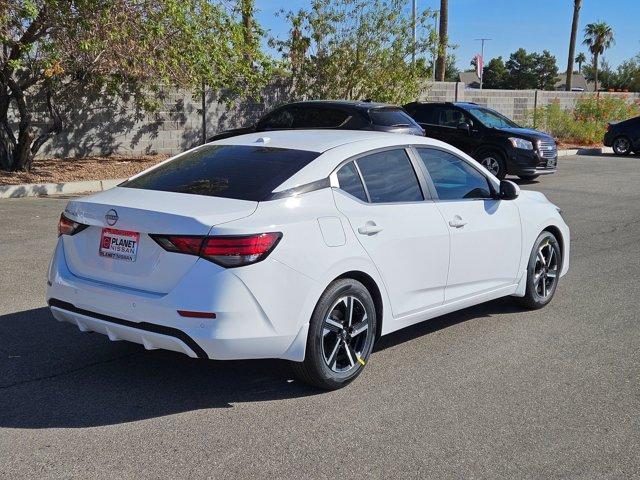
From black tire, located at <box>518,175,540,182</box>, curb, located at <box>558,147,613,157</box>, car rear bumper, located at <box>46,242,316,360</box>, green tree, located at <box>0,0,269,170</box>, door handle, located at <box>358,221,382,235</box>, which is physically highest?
green tree, located at <box>0,0,269,170</box>

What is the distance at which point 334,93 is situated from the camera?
2231 cm

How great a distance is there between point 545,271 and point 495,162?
35.9 ft

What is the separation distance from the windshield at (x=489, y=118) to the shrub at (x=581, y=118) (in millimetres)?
11021

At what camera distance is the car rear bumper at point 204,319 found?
14.7ft

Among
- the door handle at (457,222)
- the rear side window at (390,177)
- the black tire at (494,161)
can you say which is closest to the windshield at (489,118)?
the black tire at (494,161)

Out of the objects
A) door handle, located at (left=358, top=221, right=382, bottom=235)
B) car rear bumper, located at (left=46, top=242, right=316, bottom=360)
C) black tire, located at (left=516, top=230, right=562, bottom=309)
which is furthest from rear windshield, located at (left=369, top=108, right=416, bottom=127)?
car rear bumper, located at (left=46, top=242, right=316, bottom=360)

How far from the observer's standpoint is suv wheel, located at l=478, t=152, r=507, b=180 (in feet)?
57.9

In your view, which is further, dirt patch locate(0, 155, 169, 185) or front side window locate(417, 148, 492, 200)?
dirt patch locate(0, 155, 169, 185)

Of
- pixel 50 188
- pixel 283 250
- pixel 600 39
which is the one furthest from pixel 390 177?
pixel 600 39

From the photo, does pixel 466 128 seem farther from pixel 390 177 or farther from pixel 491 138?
pixel 390 177

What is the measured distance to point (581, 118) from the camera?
3095 centimetres

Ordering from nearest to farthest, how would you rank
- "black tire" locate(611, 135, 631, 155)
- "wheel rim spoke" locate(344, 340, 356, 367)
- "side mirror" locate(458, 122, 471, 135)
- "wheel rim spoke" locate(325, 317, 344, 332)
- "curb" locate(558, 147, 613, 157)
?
1. "wheel rim spoke" locate(325, 317, 344, 332)
2. "wheel rim spoke" locate(344, 340, 356, 367)
3. "side mirror" locate(458, 122, 471, 135)
4. "curb" locate(558, 147, 613, 157)
5. "black tire" locate(611, 135, 631, 155)

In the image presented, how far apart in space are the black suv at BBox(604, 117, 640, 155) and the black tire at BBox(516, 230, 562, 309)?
21.6m

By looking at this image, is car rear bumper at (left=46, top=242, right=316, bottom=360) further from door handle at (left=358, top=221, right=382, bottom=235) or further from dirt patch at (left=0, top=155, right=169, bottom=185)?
dirt patch at (left=0, top=155, right=169, bottom=185)
